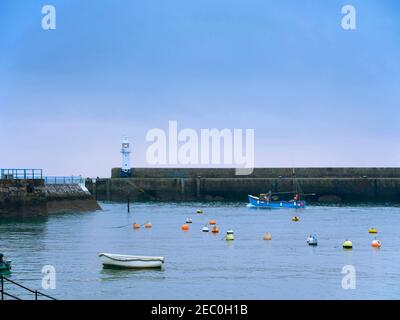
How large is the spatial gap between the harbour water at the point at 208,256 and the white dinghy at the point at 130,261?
0.51 meters

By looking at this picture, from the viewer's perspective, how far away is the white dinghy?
121ft

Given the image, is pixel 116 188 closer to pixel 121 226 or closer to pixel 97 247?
pixel 121 226

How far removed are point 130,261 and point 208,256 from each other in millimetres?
6937

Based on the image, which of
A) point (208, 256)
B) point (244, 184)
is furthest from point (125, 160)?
point (208, 256)

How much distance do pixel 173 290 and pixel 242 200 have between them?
3088 inches

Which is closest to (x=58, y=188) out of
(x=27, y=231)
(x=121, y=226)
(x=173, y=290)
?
(x=121, y=226)

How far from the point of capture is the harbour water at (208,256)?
1233 inches

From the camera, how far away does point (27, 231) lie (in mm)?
56781
